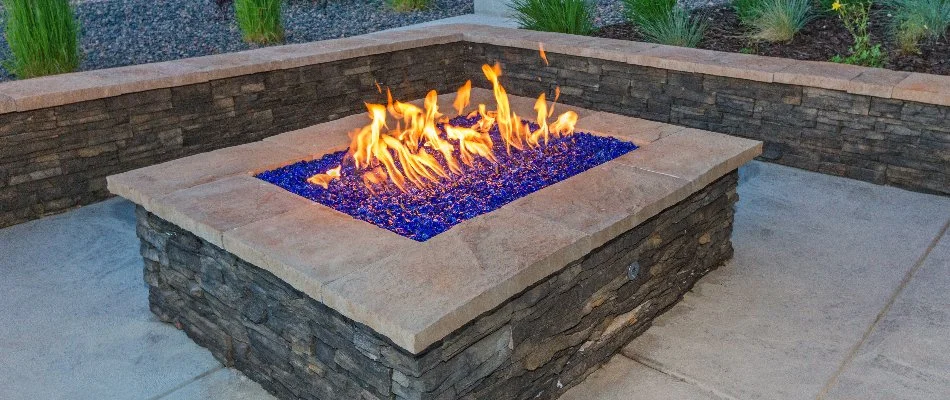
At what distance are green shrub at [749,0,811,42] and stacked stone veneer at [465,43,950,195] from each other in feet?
3.37

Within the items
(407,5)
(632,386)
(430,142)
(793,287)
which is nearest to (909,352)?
(793,287)

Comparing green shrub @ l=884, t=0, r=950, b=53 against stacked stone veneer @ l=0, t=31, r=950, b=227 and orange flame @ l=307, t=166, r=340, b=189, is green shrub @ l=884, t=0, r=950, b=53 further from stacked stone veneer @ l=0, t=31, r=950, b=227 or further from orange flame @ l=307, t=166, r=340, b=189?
orange flame @ l=307, t=166, r=340, b=189

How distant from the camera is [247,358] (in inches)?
113

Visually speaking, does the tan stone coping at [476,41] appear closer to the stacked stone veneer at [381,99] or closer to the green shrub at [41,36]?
the stacked stone veneer at [381,99]

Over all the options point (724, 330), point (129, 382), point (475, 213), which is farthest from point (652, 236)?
point (129, 382)

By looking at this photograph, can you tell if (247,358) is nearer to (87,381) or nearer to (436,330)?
(87,381)

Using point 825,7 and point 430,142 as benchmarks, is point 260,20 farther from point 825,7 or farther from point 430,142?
point 825,7

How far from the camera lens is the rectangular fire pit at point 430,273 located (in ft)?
7.55

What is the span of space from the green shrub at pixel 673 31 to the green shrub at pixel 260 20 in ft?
9.36

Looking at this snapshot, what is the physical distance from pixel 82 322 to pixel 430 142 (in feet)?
5.25

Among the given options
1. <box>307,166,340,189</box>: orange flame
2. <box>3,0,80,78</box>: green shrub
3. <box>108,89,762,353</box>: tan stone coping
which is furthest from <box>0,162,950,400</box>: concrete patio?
<box>3,0,80,78</box>: green shrub

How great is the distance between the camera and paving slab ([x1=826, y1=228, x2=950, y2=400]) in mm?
2707

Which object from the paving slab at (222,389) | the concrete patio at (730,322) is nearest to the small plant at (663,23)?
the concrete patio at (730,322)

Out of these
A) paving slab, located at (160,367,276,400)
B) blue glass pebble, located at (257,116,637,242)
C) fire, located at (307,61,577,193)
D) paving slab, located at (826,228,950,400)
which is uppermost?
fire, located at (307,61,577,193)
